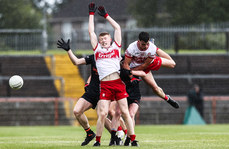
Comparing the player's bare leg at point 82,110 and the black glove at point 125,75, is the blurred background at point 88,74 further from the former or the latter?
the black glove at point 125,75

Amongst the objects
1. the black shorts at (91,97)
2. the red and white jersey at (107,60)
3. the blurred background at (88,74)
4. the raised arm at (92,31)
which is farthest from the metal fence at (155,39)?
the red and white jersey at (107,60)

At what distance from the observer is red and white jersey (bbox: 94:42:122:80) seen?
30.2 feet

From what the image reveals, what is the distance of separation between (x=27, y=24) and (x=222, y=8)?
16.9 metres

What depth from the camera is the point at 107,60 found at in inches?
364

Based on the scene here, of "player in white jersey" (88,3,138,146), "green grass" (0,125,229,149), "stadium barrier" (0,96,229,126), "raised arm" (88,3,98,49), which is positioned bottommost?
"stadium barrier" (0,96,229,126)

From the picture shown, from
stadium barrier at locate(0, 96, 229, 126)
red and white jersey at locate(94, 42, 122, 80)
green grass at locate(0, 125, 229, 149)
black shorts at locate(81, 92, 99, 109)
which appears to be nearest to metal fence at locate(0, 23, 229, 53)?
stadium barrier at locate(0, 96, 229, 126)

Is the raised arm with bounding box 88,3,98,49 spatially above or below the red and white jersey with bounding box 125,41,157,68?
above

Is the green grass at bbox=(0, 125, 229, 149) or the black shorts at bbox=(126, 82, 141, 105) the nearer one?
the green grass at bbox=(0, 125, 229, 149)

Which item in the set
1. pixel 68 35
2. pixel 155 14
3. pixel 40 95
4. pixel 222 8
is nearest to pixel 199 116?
pixel 40 95

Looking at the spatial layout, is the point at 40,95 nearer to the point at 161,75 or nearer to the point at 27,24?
the point at 161,75

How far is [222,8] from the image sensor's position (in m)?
41.4

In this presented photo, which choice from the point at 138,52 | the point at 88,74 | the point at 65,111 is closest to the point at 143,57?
the point at 138,52

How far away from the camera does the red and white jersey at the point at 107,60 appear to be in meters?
9.22

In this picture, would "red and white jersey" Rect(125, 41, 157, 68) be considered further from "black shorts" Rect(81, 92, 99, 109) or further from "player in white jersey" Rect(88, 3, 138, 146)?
"black shorts" Rect(81, 92, 99, 109)
